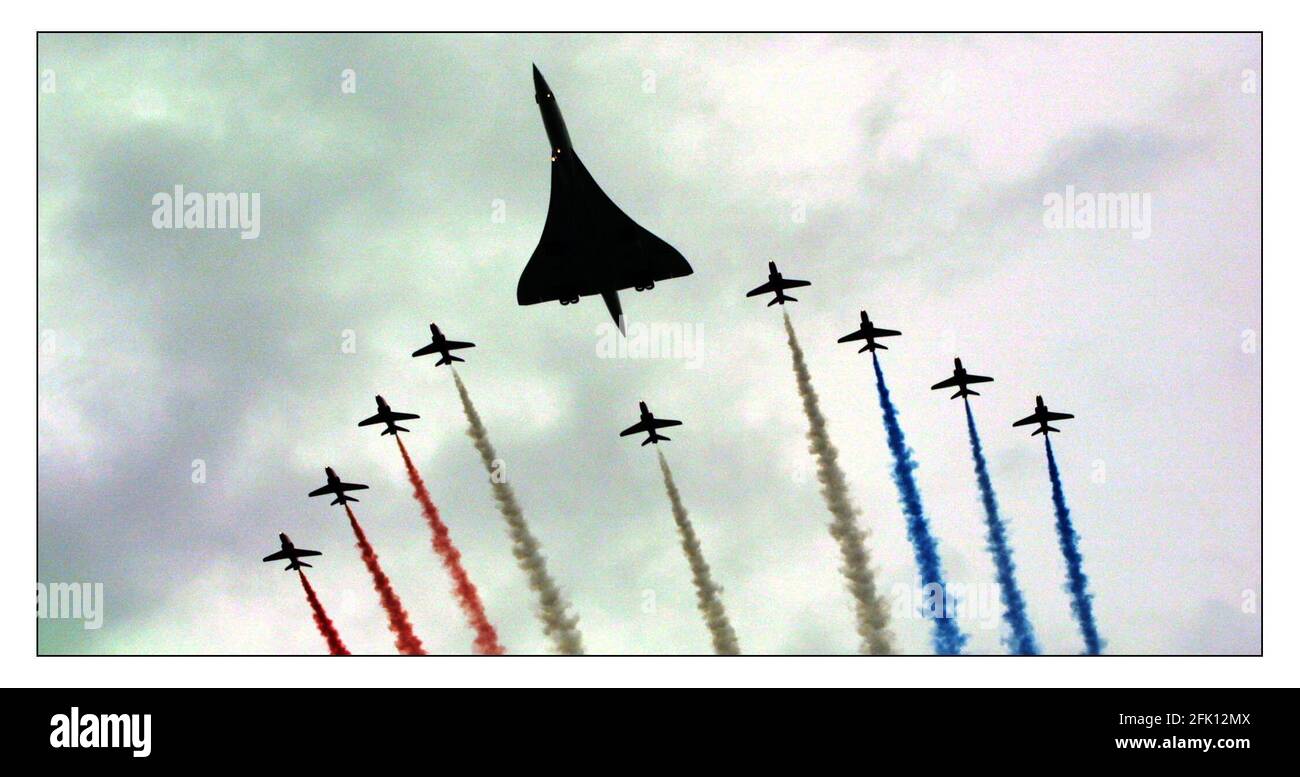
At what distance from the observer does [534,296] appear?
11819 cm

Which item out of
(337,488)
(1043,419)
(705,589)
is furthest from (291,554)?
(1043,419)

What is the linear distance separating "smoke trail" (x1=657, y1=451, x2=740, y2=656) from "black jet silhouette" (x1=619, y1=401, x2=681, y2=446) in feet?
11.2

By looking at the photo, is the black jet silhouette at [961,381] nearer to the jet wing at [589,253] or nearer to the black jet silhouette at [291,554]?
the jet wing at [589,253]

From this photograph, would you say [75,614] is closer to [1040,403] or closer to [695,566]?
[695,566]

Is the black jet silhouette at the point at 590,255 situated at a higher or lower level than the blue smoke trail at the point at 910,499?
higher

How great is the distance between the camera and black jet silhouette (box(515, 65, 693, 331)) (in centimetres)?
11112

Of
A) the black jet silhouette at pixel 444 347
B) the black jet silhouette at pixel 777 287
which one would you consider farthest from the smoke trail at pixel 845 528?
the black jet silhouette at pixel 444 347

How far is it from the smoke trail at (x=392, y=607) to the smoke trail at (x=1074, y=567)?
4444 centimetres

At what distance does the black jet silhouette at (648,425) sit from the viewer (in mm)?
114938

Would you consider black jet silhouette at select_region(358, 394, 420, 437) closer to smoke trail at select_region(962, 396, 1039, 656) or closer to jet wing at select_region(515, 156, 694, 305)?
jet wing at select_region(515, 156, 694, 305)

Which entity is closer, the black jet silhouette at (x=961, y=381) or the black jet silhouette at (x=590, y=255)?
the black jet silhouette at (x=590, y=255)
